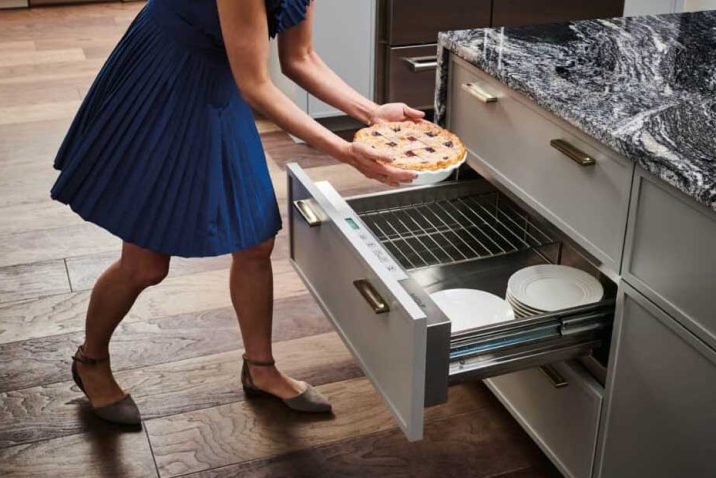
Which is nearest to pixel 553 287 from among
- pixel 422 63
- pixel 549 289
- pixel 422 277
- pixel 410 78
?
pixel 549 289

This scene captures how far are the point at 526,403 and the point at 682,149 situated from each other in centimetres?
66

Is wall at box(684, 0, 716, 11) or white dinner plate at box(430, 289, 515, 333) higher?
wall at box(684, 0, 716, 11)

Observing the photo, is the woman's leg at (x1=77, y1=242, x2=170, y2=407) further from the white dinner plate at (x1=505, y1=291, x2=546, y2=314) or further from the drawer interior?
the white dinner plate at (x1=505, y1=291, x2=546, y2=314)

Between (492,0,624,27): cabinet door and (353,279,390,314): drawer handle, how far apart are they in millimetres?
2085

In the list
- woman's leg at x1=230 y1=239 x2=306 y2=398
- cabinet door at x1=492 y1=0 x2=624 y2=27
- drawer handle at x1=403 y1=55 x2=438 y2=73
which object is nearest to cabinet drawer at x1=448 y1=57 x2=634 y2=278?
woman's leg at x1=230 y1=239 x2=306 y2=398

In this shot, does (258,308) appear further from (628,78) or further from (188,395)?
(628,78)

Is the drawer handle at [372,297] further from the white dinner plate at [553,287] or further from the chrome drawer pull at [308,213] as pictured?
the white dinner plate at [553,287]

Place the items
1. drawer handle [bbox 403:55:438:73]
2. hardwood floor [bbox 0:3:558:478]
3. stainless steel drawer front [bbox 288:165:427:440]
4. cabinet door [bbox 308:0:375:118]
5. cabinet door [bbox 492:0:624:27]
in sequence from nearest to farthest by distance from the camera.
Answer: stainless steel drawer front [bbox 288:165:427:440] < hardwood floor [bbox 0:3:558:478] < drawer handle [bbox 403:55:438:73] < cabinet door [bbox 308:0:375:118] < cabinet door [bbox 492:0:624:27]

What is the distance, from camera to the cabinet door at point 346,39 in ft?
10.8

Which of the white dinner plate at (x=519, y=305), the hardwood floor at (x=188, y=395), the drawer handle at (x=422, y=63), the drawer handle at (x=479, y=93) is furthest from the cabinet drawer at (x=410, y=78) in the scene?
the white dinner plate at (x=519, y=305)

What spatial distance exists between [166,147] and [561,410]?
0.83 m

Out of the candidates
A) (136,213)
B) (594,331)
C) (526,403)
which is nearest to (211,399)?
(136,213)

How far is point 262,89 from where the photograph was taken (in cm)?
161

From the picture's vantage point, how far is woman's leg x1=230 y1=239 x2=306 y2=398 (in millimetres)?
1933
